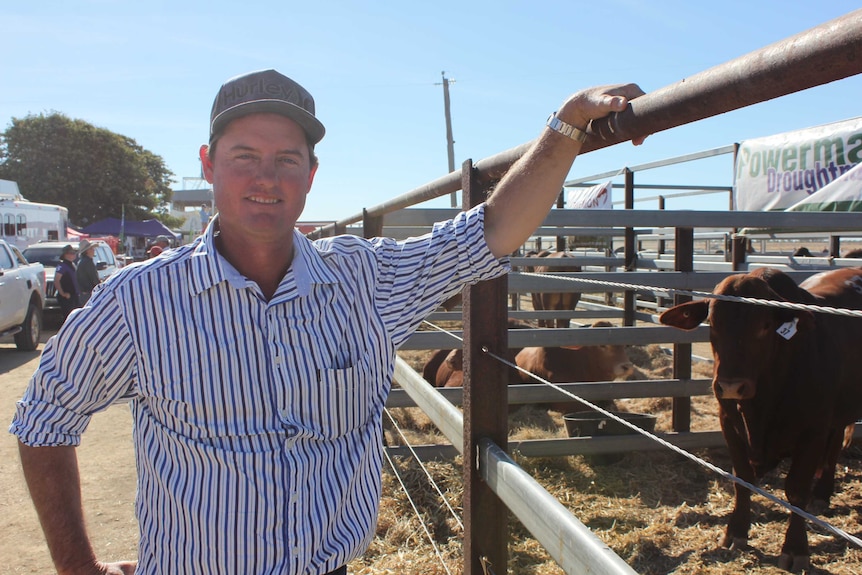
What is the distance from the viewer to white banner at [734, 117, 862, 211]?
6.24 meters

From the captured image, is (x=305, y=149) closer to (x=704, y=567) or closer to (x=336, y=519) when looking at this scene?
(x=336, y=519)

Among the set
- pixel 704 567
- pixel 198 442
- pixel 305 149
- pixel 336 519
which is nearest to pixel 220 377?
pixel 198 442

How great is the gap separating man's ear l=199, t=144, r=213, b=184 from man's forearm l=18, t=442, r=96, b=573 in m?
0.72

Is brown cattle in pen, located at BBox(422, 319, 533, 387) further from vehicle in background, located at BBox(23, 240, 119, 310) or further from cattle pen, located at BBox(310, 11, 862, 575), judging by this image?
vehicle in background, located at BBox(23, 240, 119, 310)

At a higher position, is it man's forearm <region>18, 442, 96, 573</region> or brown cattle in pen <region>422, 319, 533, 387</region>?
man's forearm <region>18, 442, 96, 573</region>

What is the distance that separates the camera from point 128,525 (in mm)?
4199

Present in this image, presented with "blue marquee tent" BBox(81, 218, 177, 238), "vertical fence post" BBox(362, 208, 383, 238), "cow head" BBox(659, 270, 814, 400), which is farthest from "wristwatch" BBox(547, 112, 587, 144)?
"blue marquee tent" BBox(81, 218, 177, 238)

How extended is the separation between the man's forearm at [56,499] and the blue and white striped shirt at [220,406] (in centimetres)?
5

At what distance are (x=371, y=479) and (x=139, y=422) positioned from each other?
544 millimetres

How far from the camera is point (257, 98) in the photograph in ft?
5.21

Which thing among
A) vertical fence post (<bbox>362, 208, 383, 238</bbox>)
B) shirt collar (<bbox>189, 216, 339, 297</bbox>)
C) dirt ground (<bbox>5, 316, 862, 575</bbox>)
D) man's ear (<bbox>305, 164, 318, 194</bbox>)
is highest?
man's ear (<bbox>305, 164, 318, 194</bbox>)

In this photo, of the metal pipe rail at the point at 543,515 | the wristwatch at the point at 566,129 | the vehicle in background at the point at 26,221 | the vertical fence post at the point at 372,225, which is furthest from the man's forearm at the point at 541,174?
the vehicle in background at the point at 26,221

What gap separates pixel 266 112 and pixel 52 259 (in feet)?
50.6

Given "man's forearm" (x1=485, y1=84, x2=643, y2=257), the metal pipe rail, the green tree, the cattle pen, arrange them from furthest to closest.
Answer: the green tree → "man's forearm" (x1=485, y1=84, x2=643, y2=257) → the metal pipe rail → the cattle pen
